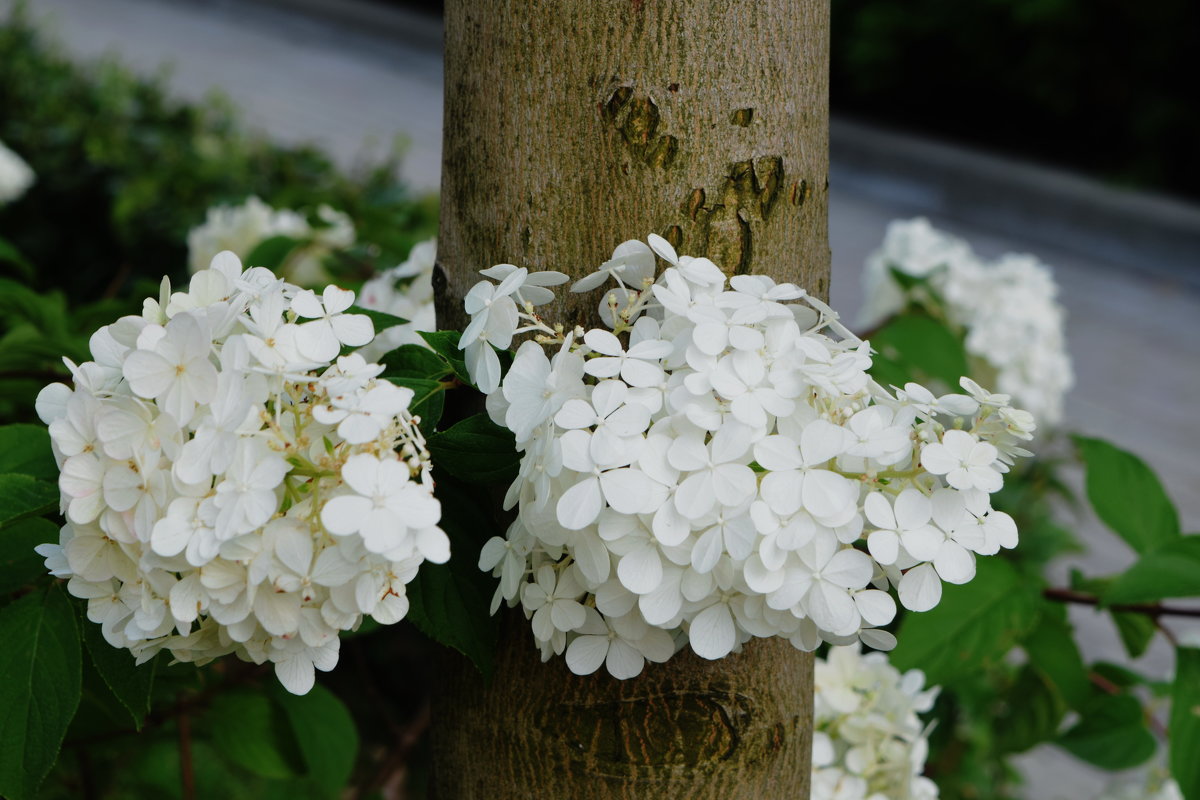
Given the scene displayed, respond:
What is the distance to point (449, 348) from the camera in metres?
0.76

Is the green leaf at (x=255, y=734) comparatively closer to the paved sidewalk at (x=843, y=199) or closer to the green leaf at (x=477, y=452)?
the green leaf at (x=477, y=452)

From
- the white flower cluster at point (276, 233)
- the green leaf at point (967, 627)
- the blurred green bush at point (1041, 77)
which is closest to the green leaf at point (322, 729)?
the green leaf at point (967, 627)

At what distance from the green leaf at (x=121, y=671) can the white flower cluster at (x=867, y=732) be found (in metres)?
0.63

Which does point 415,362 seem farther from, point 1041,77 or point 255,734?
point 1041,77

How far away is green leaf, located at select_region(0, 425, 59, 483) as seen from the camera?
0.84 meters

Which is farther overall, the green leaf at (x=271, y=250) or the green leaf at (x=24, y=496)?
the green leaf at (x=271, y=250)

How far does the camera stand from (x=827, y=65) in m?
0.85

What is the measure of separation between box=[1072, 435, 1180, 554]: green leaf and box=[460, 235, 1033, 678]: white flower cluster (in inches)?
21.8

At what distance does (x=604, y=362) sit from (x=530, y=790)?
1.19ft

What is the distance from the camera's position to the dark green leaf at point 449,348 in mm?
754

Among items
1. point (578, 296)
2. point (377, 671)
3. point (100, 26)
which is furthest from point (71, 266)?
point (100, 26)

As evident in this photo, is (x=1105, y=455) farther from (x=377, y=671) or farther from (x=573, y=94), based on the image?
(x=377, y=671)

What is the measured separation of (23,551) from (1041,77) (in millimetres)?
7600

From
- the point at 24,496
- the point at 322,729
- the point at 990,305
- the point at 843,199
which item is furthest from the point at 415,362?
the point at 843,199
